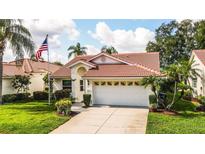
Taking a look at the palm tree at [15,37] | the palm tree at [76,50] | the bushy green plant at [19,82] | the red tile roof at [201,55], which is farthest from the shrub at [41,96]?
the red tile roof at [201,55]

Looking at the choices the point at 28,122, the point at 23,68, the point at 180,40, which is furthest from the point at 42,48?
the point at 180,40

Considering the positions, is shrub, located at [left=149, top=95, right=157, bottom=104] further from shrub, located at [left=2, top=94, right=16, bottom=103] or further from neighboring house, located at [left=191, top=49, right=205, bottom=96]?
shrub, located at [left=2, top=94, right=16, bottom=103]

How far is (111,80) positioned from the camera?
1906 centimetres

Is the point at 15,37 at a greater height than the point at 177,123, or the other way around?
the point at 15,37

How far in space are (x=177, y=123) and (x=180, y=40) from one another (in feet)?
65.6

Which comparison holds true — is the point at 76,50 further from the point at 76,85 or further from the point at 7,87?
the point at 76,85

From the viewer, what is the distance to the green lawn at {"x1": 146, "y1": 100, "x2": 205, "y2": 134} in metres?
11.5

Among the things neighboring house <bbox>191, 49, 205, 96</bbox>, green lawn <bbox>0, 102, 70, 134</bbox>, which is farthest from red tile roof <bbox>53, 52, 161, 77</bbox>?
green lawn <bbox>0, 102, 70, 134</bbox>

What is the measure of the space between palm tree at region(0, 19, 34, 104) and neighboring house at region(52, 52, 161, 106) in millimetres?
4343

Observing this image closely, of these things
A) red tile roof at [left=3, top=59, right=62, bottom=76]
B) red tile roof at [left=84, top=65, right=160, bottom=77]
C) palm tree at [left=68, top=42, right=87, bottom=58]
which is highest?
palm tree at [left=68, top=42, right=87, bottom=58]

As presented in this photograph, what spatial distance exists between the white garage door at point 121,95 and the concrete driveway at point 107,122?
188cm
